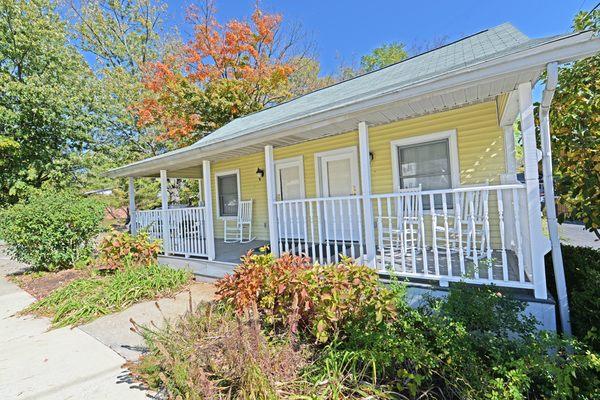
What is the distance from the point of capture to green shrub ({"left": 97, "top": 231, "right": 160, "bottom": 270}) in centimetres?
636

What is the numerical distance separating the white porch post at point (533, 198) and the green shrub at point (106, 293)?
5169mm

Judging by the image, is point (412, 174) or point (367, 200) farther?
point (412, 174)

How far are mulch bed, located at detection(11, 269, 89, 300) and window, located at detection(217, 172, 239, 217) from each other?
3.71m

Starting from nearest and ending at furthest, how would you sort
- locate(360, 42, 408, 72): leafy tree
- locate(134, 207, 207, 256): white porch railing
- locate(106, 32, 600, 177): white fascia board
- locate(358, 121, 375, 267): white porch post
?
locate(106, 32, 600, 177): white fascia board, locate(358, 121, 375, 267): white porch post, locate(134, 207, 207, 256): white porch railing, locate(360, 42, 408, 72): leafy tree

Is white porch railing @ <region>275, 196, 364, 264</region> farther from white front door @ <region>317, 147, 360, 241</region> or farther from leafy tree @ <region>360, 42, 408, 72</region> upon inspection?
leafy tree @ <region>360, 42, 408, 72</region>

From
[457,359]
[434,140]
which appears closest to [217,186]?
[434,140]

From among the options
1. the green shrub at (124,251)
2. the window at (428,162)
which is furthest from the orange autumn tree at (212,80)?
the window at (428,162)

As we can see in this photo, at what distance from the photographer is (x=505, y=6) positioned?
10.6m

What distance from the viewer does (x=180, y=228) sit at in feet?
23.0

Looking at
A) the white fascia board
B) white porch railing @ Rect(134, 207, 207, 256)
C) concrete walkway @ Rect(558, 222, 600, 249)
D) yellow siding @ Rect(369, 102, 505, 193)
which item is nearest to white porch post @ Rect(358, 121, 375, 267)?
the white fascia board

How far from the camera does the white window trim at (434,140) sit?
512 cm

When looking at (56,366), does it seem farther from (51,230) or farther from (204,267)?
(51,230)

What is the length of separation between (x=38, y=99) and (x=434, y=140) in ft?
51.5

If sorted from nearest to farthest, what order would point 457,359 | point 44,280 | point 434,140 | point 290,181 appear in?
point 457,359
point 434,140
point 44,280
point 290,181
